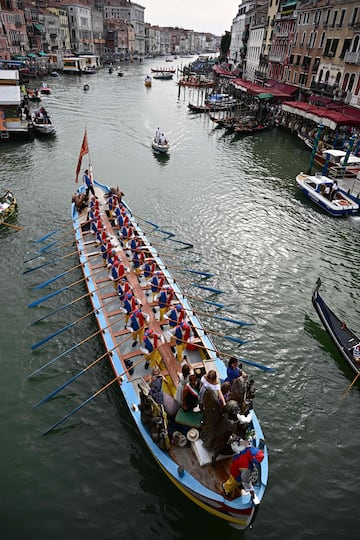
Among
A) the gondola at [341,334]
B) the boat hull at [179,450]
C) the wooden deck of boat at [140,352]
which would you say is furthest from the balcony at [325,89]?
the boat hull at [179,450]

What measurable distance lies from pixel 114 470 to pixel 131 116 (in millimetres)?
51437

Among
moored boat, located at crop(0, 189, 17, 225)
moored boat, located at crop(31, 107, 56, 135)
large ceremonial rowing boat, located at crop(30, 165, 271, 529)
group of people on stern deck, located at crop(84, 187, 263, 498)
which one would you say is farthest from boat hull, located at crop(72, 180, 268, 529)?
moored boat, located at crop(31, 107, 56, 135)

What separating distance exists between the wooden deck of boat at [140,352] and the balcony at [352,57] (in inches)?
1418

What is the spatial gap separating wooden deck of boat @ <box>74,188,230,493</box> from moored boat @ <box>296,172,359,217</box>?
→ 15.9 metres

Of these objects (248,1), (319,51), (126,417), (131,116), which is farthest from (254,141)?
(248,1)

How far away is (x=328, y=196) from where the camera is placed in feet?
87.5

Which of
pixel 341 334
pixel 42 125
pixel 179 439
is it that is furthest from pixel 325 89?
pixel 179 439

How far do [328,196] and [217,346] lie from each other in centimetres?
1776

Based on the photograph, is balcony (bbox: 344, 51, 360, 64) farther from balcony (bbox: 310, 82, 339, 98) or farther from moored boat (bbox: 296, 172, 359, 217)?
moored boat (bbox: 296, 172, 359, 217)

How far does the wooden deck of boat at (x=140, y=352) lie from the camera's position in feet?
28.8

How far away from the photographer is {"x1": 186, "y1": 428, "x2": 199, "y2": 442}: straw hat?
9.20 m

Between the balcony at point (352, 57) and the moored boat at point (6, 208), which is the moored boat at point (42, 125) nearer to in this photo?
the moored boat at point (6, 208)

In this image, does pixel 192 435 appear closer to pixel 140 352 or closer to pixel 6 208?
pixel 140 352

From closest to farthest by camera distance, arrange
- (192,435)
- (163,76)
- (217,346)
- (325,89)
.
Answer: (192,435), (217,346), (325,89), (163,76)
